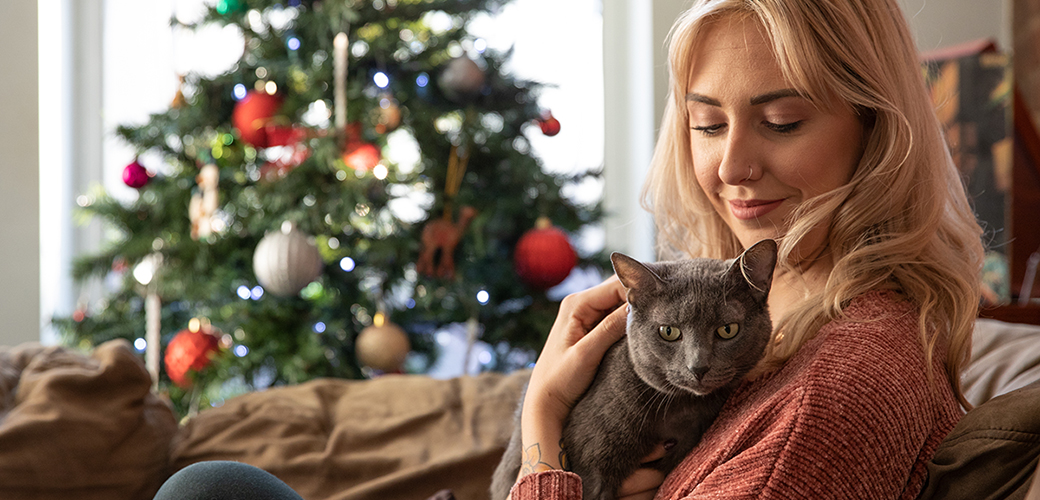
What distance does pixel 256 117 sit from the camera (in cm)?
233

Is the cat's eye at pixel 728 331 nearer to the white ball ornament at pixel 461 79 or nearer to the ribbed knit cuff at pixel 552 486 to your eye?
the ribbed knit cuff at pixel 552 486

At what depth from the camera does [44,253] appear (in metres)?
3.05

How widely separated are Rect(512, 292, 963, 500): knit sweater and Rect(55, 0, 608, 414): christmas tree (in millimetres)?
1596

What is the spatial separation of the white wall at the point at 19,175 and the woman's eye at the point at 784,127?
9.65 ft

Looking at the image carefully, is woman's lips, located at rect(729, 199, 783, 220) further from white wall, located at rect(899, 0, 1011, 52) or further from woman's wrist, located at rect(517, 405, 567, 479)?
white wall, located at rect(899, 0, 1011, 52)

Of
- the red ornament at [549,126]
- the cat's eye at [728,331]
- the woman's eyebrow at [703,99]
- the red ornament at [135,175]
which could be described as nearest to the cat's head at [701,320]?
the cat's eye at [728,331]

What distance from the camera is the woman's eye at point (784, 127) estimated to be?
0.90 metres

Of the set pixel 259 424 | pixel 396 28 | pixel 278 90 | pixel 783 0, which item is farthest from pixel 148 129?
pixel 783 0

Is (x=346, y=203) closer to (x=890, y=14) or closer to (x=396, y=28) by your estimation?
(x=396, y=28)

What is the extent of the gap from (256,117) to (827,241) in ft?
6.25

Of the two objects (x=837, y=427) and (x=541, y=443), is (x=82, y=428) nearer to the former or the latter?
(x=541, y=443)

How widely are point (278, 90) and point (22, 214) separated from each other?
124cm

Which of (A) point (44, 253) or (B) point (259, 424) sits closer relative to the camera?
(B) point (259, 424)

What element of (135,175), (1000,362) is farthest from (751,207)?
(135,175)
